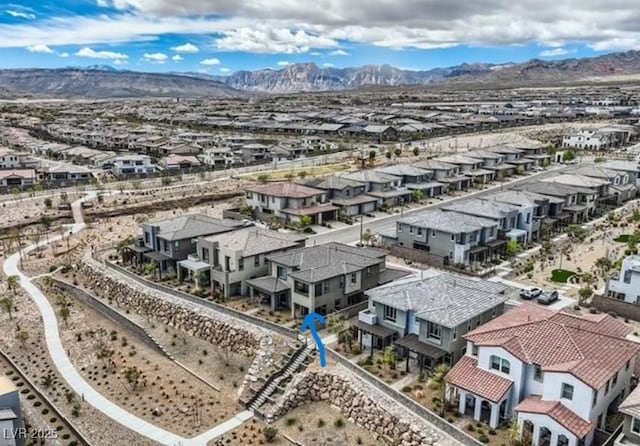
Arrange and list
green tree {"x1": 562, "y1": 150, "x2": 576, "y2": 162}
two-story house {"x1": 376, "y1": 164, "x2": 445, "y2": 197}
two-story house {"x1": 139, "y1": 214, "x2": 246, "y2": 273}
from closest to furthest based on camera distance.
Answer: two-story house {"x1": 139, "y1": 214, "x2": 246, "y2": 273} → two-story house {"x1": 376, "y1": 164, "x2": 445, "y2": 197} → green tree {"x1": 562, "y1": 150, "x2": 576, "y2": 162}

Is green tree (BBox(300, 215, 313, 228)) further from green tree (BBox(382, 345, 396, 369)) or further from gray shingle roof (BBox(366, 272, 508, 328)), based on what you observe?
green tree (BBox(382, 345, 396, 369))

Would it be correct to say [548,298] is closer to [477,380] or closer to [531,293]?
[531,293]

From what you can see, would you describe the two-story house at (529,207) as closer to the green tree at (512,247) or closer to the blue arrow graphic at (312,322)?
the green tree at (512,247)

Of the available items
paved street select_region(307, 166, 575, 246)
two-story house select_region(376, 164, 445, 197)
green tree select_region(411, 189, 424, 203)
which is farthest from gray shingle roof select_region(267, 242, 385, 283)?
two-story house select_region(376, 164, 445, 197)

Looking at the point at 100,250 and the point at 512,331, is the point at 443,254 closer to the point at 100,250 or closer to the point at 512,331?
the point at 512,331

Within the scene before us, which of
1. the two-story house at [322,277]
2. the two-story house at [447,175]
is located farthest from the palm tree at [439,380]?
the two-story house at [447,175]

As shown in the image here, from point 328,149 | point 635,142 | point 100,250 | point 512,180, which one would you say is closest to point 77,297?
point 100,250
